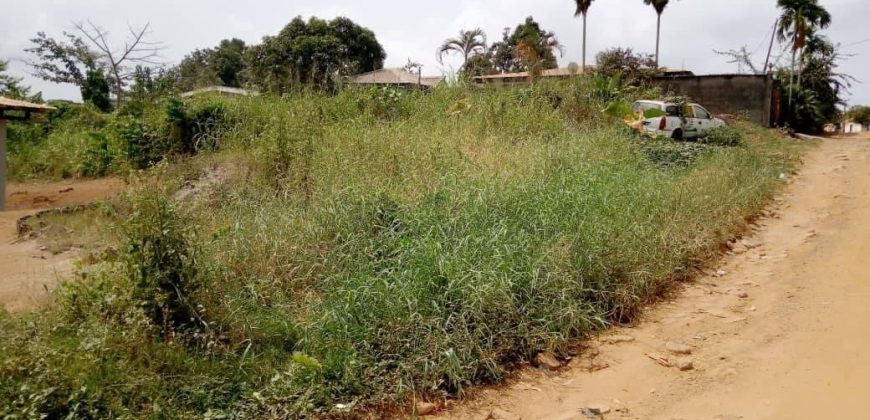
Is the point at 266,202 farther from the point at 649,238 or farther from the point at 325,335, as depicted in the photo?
the point at 649,238

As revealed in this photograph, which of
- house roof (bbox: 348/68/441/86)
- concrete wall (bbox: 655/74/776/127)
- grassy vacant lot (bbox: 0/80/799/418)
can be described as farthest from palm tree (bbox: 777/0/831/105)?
grassy vacant lot (bbox: 0/80/799/418)

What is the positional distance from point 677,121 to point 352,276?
39.2 feet

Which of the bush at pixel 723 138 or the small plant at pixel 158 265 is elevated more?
the bush at pixel 723 138

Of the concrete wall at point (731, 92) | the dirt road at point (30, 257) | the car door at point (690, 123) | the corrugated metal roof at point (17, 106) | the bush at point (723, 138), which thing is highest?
the concrete wall at point (731, 92)

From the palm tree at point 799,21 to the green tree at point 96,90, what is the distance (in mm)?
24069

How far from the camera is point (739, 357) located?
3.44m

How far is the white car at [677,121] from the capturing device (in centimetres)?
1312

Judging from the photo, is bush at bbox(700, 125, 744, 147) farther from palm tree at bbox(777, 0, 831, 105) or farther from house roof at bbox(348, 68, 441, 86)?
palm tree at bbox(777, 0, 831, 105)

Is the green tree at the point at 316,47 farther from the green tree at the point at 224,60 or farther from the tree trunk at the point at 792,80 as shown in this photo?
the tree trunk at the point at 792,80

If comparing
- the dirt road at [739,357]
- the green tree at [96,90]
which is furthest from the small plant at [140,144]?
the green tree at [96,90]

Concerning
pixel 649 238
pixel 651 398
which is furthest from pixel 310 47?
pixel 651 398

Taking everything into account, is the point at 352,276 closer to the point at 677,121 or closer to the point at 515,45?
the point at 677,121

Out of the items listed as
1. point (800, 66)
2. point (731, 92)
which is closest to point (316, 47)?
point (731, 92)

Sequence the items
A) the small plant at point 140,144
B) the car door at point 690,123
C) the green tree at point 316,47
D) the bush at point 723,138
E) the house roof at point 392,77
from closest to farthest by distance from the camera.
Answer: the small plant at point 140,144 < the bush at point 723,138 < the house roof at point 392,77 < the car door at point 690,123 < the green tree at point 316,47
